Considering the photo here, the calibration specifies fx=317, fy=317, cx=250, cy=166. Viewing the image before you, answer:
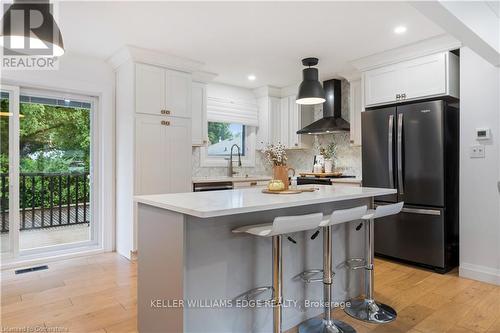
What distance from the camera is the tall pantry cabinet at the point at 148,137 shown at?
3.70 meters

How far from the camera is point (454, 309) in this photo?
2490 mm

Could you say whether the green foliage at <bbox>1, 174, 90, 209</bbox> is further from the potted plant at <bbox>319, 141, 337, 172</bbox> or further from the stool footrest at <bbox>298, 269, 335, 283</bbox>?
the potted plant at <bbox>319, 141, 337, 172</bbox>

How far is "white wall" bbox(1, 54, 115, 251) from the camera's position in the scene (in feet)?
12.3

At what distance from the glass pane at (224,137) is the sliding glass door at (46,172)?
1.90m

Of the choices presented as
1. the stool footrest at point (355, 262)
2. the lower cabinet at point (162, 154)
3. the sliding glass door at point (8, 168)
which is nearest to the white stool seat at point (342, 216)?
the stool footrest at point (355, 262)

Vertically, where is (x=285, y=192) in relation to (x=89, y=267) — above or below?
above

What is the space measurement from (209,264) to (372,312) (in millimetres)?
1405

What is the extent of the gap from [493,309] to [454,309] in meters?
0.30

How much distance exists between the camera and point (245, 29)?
309 centimetres

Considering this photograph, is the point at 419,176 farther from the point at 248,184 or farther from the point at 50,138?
the point at 50,138

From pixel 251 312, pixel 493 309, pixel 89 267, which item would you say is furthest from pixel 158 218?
pixel 493 309

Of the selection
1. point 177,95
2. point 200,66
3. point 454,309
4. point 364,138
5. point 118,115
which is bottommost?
point 454,309

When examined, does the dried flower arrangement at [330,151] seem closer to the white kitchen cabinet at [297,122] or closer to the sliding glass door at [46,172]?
the white kitchen cabinet at [297,122]

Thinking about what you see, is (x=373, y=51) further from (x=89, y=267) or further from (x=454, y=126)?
(x=89, y=267)
